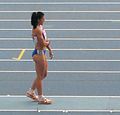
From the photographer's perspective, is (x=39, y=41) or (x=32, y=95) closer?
(x=39, y=41)

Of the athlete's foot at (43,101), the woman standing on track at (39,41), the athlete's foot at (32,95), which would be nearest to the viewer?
the woman standing on track at (39,41)

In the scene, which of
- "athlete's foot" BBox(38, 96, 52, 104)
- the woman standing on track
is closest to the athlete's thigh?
the woman standing on track

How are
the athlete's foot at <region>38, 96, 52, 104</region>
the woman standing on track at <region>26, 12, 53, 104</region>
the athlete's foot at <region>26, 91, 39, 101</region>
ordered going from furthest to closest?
the athlete's foot at <region>26, 91, 39, 101</region>
the athlete's foot at <region>38, 96, 52, 104</region>
the woman standing on track at <region>26, 12, 53, 104</region>

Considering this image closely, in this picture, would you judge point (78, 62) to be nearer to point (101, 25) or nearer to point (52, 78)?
point (52, 78)

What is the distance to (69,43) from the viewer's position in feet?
56.3

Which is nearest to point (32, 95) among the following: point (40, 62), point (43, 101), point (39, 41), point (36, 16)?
point (43, 101)

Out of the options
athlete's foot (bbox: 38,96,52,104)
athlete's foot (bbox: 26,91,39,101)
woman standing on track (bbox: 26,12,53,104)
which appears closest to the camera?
woman standing on track (bbox: 26,12,53,104)

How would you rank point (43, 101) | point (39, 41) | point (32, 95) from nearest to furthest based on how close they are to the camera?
point (39, 41), point (43, 101), point (32, 95)

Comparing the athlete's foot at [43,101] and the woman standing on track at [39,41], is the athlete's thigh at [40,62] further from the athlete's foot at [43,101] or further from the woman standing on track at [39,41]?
the athlete's foot at [43,101]

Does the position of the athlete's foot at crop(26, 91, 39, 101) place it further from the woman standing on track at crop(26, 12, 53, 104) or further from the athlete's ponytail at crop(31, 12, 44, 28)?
the athlete's ponytail at crop(31, 12, 44, 28)

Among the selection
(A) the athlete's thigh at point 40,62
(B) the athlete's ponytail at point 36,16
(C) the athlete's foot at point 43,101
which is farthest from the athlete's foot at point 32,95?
(B) the athlete's ponytail at point 36,16

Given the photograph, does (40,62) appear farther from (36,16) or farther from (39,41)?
(36,16)

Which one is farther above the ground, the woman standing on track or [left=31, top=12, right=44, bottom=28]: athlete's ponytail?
[left=31, top=12, right=44, bottom=28]: athlete's ponytail

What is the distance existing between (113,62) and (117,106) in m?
4.11
